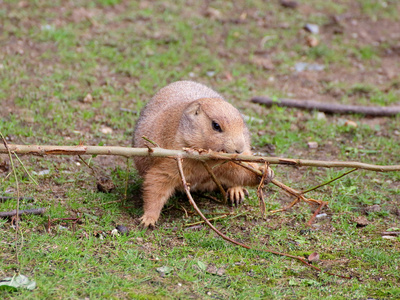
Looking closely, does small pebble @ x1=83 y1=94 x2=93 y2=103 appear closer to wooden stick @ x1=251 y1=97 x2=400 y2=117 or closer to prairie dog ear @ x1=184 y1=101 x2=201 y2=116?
wooden stick @ x1=251 y1=97 x2=400 y2=117

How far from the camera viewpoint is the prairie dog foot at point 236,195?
4.74 metres

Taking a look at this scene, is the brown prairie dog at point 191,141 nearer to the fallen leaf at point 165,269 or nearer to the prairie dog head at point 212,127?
the prairie dog head at point 212,127

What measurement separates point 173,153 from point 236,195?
1136 mm

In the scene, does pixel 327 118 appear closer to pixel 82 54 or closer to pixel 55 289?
pixel 82 54

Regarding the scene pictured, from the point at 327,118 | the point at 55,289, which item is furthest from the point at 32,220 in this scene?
the point at 327,118

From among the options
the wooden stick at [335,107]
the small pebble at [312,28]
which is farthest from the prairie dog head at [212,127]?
the small pebble at [312,28]

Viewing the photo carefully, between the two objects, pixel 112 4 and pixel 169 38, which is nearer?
pixel 169 38

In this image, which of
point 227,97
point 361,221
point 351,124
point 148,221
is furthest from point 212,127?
point 227,97

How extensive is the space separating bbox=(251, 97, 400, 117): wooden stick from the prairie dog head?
9.25 ft

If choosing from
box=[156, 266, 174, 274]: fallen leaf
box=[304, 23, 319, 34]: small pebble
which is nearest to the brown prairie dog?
box=[156, 266, 174, 274]: fallen leaf

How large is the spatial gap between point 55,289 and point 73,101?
3679 millimetres

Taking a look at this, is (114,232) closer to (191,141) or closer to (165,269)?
(165,269)

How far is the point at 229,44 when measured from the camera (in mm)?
8336

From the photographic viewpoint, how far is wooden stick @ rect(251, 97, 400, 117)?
668 centimetres
